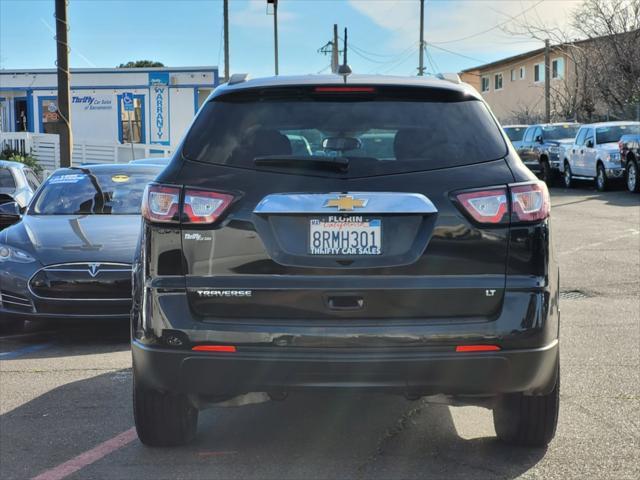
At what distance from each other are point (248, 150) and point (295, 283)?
0.66 meters

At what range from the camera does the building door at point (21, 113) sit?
4050 centimetres

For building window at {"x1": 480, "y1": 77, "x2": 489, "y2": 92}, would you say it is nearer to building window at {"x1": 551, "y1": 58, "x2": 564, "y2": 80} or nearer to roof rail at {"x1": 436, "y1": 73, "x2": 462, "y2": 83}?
building window at {"x1": 551, "y1": 58, "x2": 564, "y2": 80}

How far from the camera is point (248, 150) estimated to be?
13.1 ft

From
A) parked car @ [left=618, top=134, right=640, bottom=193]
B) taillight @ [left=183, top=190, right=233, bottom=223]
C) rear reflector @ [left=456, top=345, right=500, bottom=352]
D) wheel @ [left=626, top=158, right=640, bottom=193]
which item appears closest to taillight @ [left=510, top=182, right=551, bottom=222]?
rear reflector @ [left=456, top=345, right=500, bottom=352]

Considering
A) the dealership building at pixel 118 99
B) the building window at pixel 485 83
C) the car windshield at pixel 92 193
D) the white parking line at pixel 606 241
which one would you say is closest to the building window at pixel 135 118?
the dealership building at pixel 118 99

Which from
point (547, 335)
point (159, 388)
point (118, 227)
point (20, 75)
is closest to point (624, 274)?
point (118, 227)

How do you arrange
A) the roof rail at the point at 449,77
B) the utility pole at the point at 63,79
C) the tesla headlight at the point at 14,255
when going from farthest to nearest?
1. the utility pole at the point at 63,79
2. the tesla headlight at the point at 14,255
3. the roof rail at the point at 449,77

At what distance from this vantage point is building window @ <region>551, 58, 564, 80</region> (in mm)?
49650

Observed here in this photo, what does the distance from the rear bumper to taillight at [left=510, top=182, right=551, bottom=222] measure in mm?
565

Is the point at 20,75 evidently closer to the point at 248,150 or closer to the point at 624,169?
the point at 624,169

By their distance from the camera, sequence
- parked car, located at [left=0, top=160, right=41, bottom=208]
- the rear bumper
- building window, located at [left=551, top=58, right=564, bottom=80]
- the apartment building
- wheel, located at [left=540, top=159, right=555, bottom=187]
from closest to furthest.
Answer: the rear bumper
parked car, located at [left=0, top=160, right=41, bottom=208]
wheel, located at [left=540, top=159, right=555, bottom=187]
the apartment building
building window, located at [left=551, top=58, right=564, bottom=80]

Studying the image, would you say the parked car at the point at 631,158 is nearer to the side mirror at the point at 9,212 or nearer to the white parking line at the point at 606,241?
the white parking line at the point at 606,241

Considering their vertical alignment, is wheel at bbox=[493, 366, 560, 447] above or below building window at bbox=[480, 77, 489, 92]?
below

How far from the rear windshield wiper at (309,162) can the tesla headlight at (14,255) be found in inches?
169
